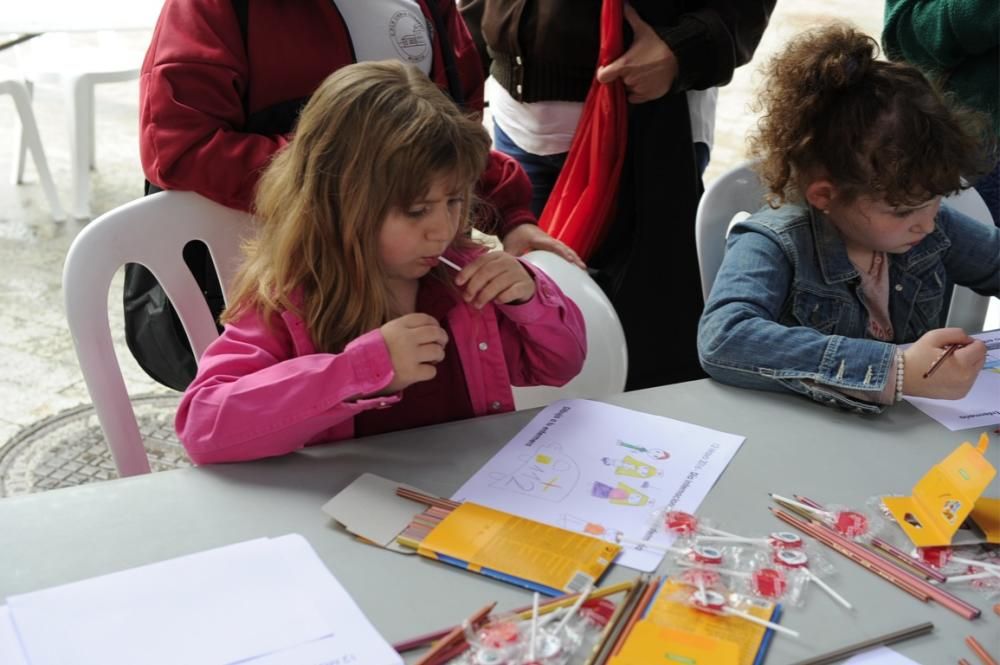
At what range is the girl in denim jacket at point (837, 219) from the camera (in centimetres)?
139

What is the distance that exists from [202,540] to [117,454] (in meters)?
0.40

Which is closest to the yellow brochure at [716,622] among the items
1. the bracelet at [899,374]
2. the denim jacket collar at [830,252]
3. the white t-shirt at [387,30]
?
the bracelet at [899,374]

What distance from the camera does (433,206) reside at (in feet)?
4.18

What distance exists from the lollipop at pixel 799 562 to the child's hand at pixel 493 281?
0.47 metres

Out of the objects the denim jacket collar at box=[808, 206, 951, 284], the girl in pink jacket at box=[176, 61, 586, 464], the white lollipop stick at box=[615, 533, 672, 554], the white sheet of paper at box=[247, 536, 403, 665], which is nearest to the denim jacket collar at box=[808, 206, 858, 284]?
the denim jacket collar at box=[808, 206, 951, 284]

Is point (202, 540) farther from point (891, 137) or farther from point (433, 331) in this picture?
point (891, 137)

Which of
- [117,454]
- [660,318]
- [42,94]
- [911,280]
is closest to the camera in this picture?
[117,454]

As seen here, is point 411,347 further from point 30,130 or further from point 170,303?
point 30,130

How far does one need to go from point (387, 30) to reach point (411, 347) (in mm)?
628

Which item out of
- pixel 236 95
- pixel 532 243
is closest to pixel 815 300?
pixel 532 243

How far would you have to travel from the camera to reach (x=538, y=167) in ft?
7.06

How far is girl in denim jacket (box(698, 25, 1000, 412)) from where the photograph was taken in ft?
4.58

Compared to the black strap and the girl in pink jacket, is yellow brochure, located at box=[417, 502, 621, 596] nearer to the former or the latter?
the girl in pink jacket

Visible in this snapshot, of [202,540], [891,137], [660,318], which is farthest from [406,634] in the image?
[660,318]
